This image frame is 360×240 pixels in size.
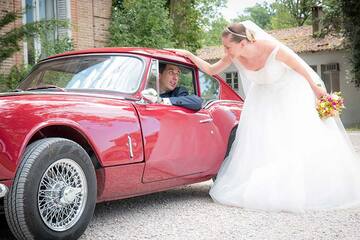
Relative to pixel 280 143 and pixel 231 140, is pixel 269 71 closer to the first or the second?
pixel 280 143

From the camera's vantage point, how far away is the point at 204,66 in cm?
564

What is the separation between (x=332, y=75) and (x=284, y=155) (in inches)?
980

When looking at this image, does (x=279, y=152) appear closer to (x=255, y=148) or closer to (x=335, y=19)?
(x=255, y=148)

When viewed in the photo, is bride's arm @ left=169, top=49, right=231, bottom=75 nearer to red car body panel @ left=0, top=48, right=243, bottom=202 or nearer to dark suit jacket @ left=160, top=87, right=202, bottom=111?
red car body panel @ left=0, top=48, right=243, bottom=202

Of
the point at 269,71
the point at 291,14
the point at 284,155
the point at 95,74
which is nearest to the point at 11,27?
the point at 95,74

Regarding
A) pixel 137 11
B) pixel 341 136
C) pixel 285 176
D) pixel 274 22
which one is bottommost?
pixel 285 176

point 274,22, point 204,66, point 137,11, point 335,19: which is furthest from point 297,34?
point 204,66

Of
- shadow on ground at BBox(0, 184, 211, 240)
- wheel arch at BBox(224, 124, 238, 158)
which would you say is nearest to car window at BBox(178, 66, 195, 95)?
wheel arch at BBox(224, 124, 238, 158)

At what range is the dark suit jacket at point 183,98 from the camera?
4.94 m

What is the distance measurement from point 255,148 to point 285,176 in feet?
1.58

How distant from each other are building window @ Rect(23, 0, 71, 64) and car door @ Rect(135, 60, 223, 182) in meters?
7.55

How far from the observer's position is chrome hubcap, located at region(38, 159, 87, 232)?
3369mm

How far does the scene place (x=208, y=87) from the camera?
579cm

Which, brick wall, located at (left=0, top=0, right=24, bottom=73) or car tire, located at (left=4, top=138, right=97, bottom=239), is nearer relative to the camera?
car tire, located at (left=4, top=138, right=97, bottom=239)
